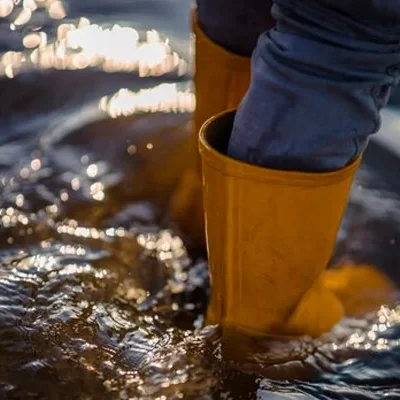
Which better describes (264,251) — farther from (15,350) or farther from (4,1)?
(4,1)

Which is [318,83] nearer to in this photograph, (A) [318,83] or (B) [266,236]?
(A) [318,83]

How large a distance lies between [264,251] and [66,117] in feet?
2.53

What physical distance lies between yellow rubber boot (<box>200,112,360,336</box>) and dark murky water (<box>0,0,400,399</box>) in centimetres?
5

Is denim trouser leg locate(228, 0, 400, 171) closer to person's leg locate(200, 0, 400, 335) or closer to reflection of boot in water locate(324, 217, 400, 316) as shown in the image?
person's leg locate(200, 0, 400, 335)

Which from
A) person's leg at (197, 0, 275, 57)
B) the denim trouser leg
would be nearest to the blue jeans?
the denim trouser leg

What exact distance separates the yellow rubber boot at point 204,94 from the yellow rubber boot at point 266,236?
24 centimetres

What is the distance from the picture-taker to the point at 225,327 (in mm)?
1314

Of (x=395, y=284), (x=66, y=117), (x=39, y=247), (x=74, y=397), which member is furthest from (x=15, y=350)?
(x=66, y=117)

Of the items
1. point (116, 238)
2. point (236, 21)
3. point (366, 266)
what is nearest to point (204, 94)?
point (236, 21)

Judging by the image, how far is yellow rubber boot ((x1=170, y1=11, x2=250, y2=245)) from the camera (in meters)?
1.48

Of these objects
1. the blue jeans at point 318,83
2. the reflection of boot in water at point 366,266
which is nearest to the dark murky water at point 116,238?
the reflection of boot in water at point 366,266

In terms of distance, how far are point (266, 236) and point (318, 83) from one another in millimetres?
206

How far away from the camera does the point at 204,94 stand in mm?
1552

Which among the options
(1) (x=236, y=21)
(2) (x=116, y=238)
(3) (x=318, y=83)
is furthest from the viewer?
(2) (x=116, y=238)
